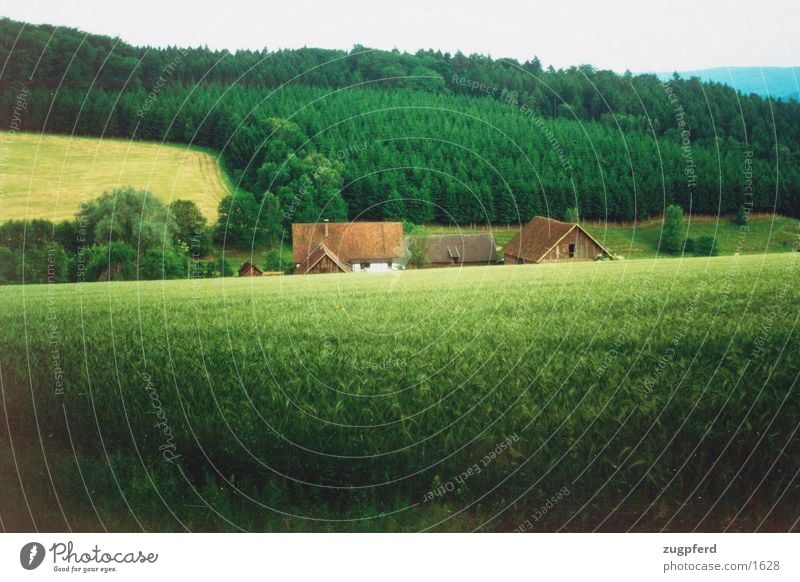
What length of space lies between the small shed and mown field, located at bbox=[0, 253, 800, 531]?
0.32ft

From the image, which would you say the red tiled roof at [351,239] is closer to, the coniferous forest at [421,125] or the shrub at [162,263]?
the coniferous forest at [421,125]

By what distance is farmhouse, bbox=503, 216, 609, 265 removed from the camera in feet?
20.7

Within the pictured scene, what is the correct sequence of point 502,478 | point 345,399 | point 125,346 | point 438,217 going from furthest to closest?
1. point 438,217
2. point 125,346
3. point 345,399
4. point 502,478

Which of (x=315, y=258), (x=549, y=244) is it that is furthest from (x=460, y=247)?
(x=315, y=258)

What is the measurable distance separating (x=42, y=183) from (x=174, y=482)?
362cm

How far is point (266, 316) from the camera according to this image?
611cm

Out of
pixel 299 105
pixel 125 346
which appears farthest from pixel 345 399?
pixel 299 105

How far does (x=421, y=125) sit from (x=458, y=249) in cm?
143

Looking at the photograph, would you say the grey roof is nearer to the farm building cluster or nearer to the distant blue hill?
the farm building cluster

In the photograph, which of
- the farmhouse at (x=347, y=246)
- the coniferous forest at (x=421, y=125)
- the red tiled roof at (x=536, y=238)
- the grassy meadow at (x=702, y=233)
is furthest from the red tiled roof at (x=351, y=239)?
the red tiled roof at (x=536, y=238)

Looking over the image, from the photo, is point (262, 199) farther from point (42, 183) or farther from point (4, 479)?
point (4, 479)
